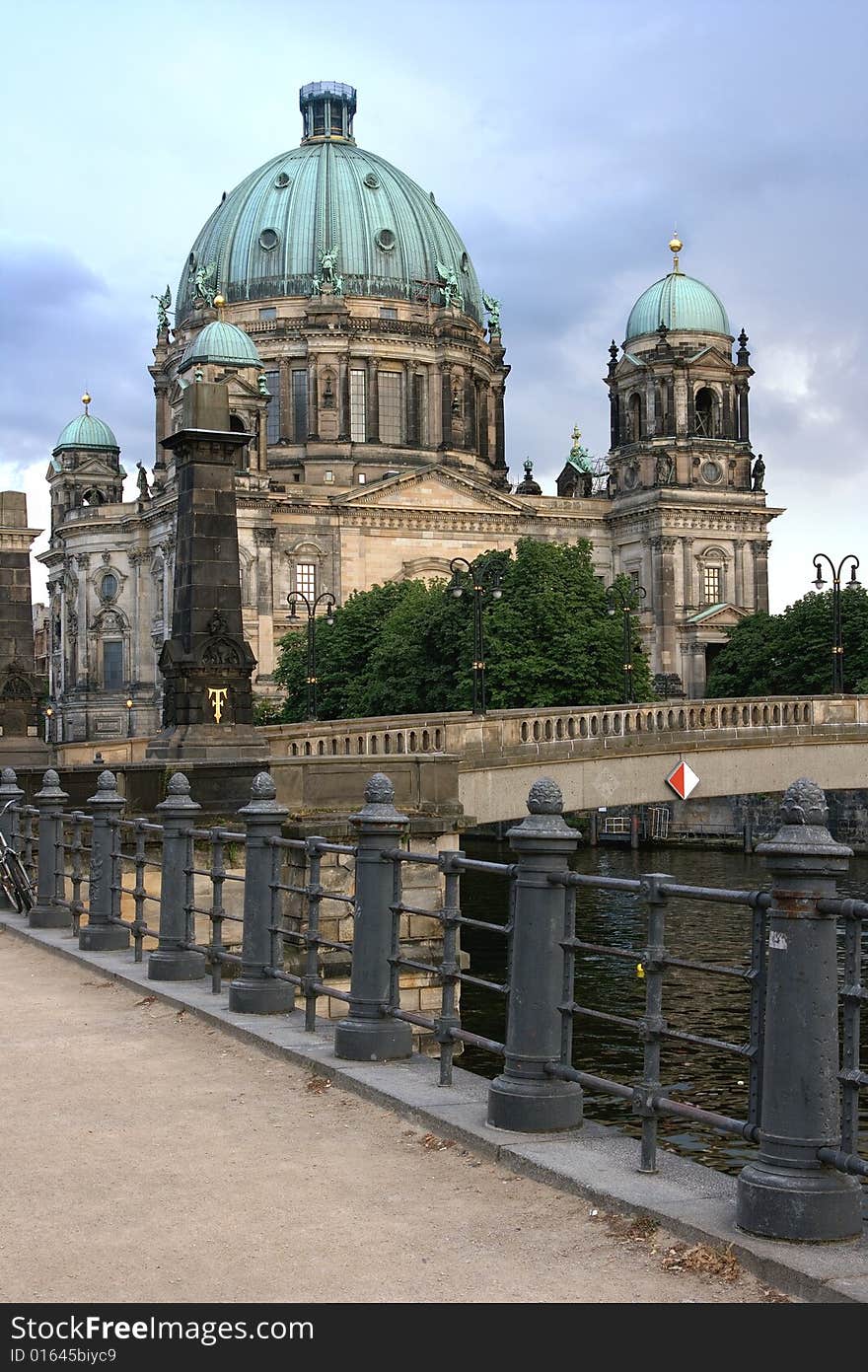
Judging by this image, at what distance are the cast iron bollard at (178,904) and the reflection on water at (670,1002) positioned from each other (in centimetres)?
404

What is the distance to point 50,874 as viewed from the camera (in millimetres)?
18922

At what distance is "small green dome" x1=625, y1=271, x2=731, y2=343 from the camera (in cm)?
10088

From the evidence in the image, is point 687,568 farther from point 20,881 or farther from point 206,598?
point 20,881

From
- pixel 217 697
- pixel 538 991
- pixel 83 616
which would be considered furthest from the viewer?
pixel 83 616

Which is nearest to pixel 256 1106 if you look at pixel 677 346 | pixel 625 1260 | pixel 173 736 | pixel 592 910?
pixel 625 1260

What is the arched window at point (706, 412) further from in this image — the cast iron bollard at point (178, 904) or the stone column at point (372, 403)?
the cast iron bollard at point (178, 904)

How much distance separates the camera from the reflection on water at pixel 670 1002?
19672 millimetres

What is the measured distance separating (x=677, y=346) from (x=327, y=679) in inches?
1353

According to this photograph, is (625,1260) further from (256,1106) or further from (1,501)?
(1,501)

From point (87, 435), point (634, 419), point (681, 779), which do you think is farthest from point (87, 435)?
point (681, 779)

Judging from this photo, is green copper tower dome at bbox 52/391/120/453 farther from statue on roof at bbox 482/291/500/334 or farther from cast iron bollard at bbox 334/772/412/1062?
cast iron bollard at bbox 334/772/412/1062

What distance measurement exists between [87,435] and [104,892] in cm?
10708

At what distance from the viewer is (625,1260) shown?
260 inches

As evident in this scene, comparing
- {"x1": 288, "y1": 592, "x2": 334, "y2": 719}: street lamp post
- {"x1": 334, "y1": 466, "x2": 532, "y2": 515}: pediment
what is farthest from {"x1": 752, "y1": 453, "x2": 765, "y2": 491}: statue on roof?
{"x1": 288, "y1": 592, "x2": 334, "y2": 719}: street lamp post
